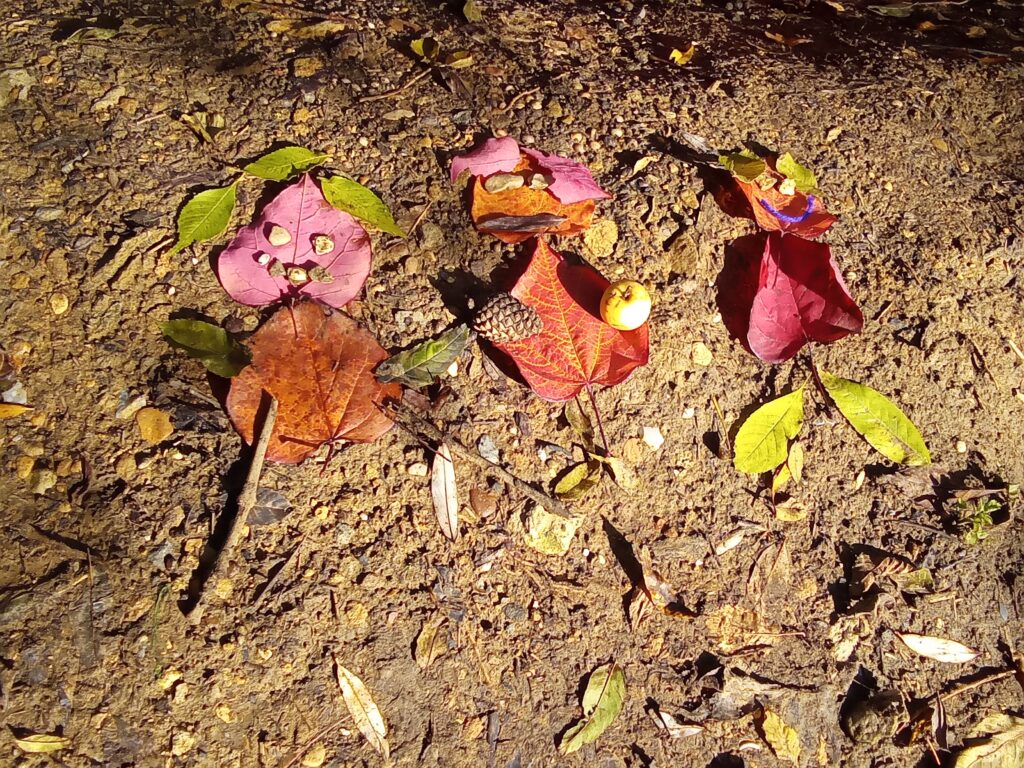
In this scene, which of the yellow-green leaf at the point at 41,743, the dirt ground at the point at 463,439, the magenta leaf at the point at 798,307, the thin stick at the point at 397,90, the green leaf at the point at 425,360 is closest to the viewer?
the yellow-green leaf at the point at 41,743

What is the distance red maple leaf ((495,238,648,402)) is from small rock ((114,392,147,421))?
777mm

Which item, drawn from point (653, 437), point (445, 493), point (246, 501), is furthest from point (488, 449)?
point (246, 501)

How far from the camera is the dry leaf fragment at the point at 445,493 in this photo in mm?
1657

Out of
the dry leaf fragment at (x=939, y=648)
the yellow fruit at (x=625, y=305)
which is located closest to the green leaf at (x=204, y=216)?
the yellow fruit at (x=625, y=305)

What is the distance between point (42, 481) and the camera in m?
1.51

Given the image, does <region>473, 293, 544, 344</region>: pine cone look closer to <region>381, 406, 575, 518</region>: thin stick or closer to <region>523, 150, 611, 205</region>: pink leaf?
<region>381, 406, 575, 518</region>: thin stick

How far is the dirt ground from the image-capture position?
4.86 ft

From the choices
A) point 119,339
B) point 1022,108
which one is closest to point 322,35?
point 119,339

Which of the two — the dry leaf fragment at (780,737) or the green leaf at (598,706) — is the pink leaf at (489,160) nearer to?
the green leaf at (598,706)

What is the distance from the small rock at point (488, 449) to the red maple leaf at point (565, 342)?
16cm

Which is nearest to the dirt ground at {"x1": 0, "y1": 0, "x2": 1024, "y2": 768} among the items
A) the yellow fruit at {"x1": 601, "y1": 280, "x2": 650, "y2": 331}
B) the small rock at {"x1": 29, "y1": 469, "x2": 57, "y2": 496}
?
the small rock at {"x1": 29, "y1": 469, "x2": 57, "y2": 496}

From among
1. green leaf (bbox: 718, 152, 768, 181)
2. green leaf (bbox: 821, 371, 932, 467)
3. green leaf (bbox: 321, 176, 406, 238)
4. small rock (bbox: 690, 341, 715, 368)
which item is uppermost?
green leaf (bbox: 321, 176, 406, 238)

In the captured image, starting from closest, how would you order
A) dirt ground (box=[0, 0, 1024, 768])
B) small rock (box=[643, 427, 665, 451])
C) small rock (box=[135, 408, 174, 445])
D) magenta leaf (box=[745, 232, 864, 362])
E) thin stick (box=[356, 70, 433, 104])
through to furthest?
dirt ground (box=[0, 0, 1024, 768])
small rock (box=[135, 408, 174, 445])
small rock (box=[643, 427, 665, 451])
magenta leaf (box=[745, 232, 864, 362])
thin stick (box=[356, 70, 433, 104])

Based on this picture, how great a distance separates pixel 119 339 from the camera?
164 cm
